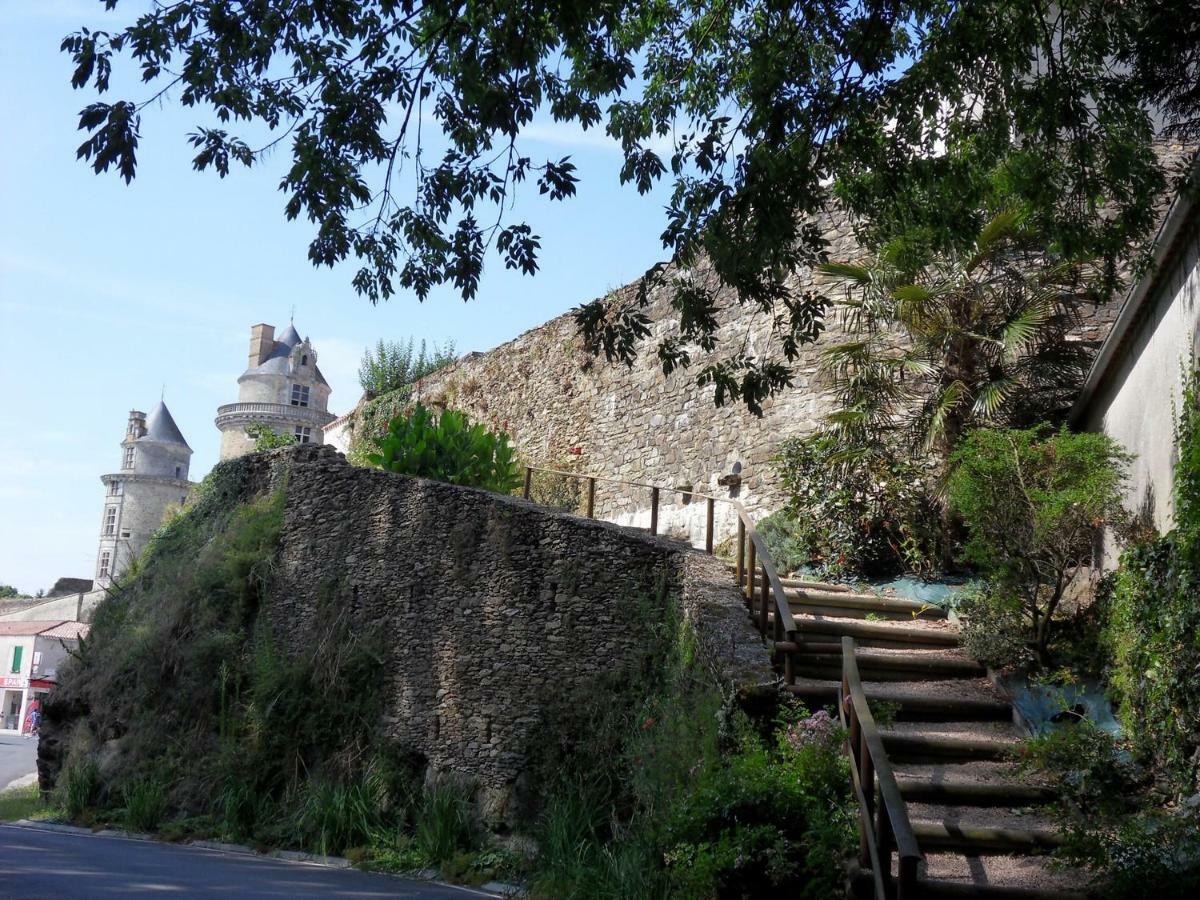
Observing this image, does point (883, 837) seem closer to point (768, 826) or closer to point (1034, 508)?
point (768, 826)

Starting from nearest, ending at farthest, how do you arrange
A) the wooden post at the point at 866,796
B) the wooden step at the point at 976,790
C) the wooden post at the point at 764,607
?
the wooden post at the point at 866,796, the wooden step at the point at 976,790, the wooden post at the point at 764,607

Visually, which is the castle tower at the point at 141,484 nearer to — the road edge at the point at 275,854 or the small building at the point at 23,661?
the small building at the point at 23,661

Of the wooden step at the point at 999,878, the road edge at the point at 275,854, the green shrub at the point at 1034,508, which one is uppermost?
the green shrub at the point at 1034,508

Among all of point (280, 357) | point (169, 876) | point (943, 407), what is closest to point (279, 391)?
point (280, 357)

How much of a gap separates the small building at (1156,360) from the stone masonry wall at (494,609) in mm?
3079

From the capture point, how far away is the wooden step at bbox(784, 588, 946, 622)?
387 inches

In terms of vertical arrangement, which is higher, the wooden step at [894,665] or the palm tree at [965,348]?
the palm tree at [965,348]

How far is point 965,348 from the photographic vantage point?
1159 centimetres

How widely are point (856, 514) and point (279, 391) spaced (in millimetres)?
42045

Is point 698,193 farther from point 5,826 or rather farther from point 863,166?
point 5,826

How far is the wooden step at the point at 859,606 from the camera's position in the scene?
9820 millimetres

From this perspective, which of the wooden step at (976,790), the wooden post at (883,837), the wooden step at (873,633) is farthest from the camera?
the wooden step at (873,633)

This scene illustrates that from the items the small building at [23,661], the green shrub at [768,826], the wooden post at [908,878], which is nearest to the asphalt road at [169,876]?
the green shrub at [768,826]

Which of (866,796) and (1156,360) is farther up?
(1156,360)
